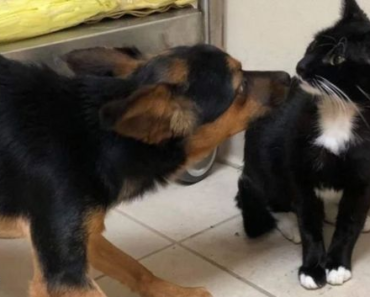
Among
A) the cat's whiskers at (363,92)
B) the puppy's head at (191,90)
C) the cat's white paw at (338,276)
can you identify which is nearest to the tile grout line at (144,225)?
the cat's white paw at (338,276)

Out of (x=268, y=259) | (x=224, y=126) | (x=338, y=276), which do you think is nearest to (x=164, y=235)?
(x=268, y=259)

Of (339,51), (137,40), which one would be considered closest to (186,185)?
(137,40)

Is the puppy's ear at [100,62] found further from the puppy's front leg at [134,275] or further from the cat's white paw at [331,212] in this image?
the cat's white paw at [331,212]

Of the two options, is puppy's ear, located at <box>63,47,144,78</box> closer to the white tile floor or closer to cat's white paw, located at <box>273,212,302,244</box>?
the white tile floor

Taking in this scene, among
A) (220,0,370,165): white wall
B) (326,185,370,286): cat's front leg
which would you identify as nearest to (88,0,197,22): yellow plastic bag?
(220,0,370,165): white wall

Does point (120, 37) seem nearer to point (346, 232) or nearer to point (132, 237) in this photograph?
point (132, 237)

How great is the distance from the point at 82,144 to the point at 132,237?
2.33 feet

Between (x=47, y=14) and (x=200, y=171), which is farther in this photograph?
(x=200, y=171)

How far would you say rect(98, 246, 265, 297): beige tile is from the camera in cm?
171

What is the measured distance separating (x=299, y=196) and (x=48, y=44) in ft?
2.62

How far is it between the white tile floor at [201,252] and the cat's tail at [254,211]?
0.10 ft

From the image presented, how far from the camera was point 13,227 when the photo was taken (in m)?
1.48

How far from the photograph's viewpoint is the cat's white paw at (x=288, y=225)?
1939 mm

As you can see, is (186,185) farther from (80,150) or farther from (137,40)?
(80,150)
